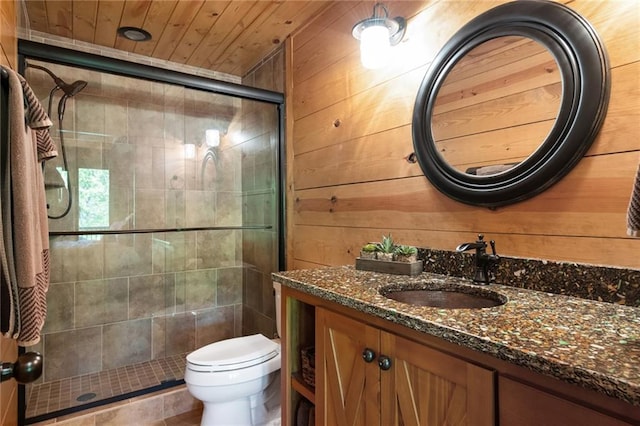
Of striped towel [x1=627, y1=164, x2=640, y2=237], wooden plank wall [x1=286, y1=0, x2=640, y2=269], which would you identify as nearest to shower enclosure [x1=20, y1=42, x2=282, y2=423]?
wooden plank wall [x1=286, y1=0, x2=640, y2=269]

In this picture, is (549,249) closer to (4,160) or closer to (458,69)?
(458,69)

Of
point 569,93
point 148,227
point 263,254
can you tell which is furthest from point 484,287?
point 148,227

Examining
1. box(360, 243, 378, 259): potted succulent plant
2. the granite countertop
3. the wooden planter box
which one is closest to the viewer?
the granite countertop

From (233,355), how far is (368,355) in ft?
3.49

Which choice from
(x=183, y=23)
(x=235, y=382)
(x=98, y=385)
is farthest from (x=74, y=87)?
(x=235, y=382)

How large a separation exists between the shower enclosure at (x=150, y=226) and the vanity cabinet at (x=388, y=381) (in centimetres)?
143

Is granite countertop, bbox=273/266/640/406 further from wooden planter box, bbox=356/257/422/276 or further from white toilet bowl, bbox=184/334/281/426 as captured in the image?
white toilet bowl, bbox=184/334/281/426

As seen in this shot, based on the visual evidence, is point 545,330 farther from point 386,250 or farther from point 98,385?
point 98,385

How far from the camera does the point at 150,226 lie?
2734mm

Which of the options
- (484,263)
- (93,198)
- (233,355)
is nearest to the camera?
(484,263)

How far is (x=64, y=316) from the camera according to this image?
2.43 m

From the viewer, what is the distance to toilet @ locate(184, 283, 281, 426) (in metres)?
1.71

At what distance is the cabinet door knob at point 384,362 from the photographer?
958mm

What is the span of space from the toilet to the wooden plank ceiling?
1.91 metres
